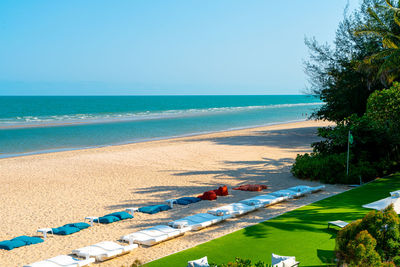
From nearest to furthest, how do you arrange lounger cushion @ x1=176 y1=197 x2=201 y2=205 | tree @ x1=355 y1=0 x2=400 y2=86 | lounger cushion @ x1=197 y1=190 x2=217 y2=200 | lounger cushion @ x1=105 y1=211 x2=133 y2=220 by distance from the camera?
1. lounger cushion @ x1=105 y1=211 x2=133 y2=220
2. lounger cushion @ x1=176 y1=197 x2=201 y2=205
3. lounger cushion @ x1=197 y1=190 x2=217 y2=200
4. tree @ x1=355 y1=0 x2=400 y2=86

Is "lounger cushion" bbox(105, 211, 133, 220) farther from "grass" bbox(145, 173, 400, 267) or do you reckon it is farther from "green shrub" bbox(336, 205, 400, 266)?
"green shrub" bbox(336, 205, 400, 266)

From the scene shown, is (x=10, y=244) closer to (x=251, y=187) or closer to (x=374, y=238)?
(x=374, y=238)

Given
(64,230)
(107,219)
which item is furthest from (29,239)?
(107,219)

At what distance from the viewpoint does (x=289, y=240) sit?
8797 millimetres

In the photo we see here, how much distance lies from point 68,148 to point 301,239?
23.8 m

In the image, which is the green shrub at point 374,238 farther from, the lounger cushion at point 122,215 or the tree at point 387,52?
the tree at point 387,52

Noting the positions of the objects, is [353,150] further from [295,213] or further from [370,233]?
[370,233]

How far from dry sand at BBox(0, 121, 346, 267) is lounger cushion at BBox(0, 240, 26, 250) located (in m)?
0.12

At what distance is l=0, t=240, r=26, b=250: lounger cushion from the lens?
9055 mm

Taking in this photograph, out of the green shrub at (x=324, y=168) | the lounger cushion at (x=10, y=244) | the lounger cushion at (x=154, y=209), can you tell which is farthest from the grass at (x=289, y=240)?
the lounger cushion at (x=10, y=244)

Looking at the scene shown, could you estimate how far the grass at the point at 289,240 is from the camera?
7907mm

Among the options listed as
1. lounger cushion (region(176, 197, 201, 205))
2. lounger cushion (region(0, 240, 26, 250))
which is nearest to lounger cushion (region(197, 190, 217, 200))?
lounger cushion (region(176, 197, 201, 205))

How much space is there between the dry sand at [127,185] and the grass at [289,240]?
0.49 m

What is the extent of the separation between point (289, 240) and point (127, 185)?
28.0 ft
